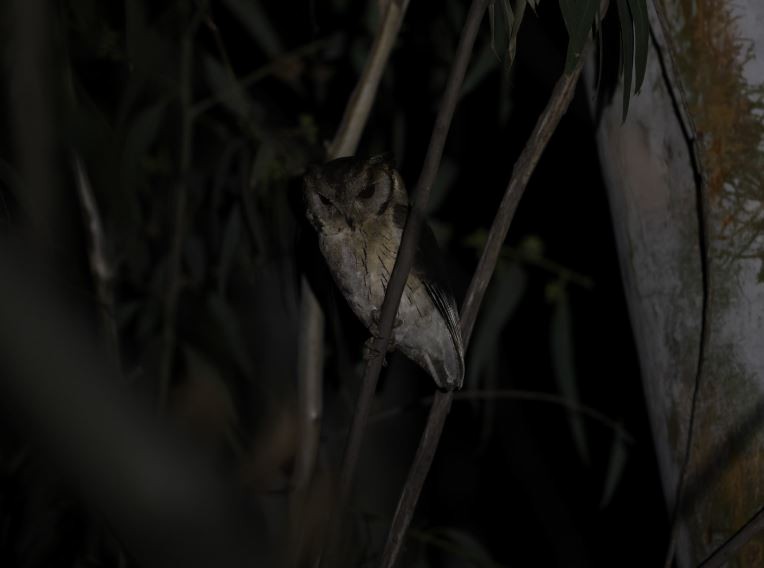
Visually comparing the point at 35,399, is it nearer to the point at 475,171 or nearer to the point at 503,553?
the point at 475,171

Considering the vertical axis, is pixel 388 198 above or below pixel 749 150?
below

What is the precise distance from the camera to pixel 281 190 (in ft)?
7.34

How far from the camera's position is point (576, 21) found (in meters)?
1.01

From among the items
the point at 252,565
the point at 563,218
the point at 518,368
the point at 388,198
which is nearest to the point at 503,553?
the point at 518,368

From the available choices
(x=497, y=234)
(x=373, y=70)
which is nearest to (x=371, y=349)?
(x=497, y=234)

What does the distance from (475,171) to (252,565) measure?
2.58m

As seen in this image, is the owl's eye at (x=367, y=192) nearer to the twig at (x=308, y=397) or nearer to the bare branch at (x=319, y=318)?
the bare branch at (x=319, y=318)

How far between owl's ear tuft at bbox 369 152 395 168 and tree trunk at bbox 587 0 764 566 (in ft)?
1.74

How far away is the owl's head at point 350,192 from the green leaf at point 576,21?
25.1 inches

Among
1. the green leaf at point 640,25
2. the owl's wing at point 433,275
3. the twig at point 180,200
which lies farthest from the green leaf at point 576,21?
the twig at point 180,200

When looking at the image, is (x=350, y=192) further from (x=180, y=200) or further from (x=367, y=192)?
(x=180, y=200)

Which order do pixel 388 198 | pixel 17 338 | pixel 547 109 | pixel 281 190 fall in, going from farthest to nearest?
pixel 281 190 → pixel 388 198 → pixel 547 109 → pixel 17 338

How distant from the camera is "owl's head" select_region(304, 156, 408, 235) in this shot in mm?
1610

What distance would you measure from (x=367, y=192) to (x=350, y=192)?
0.05 meters
